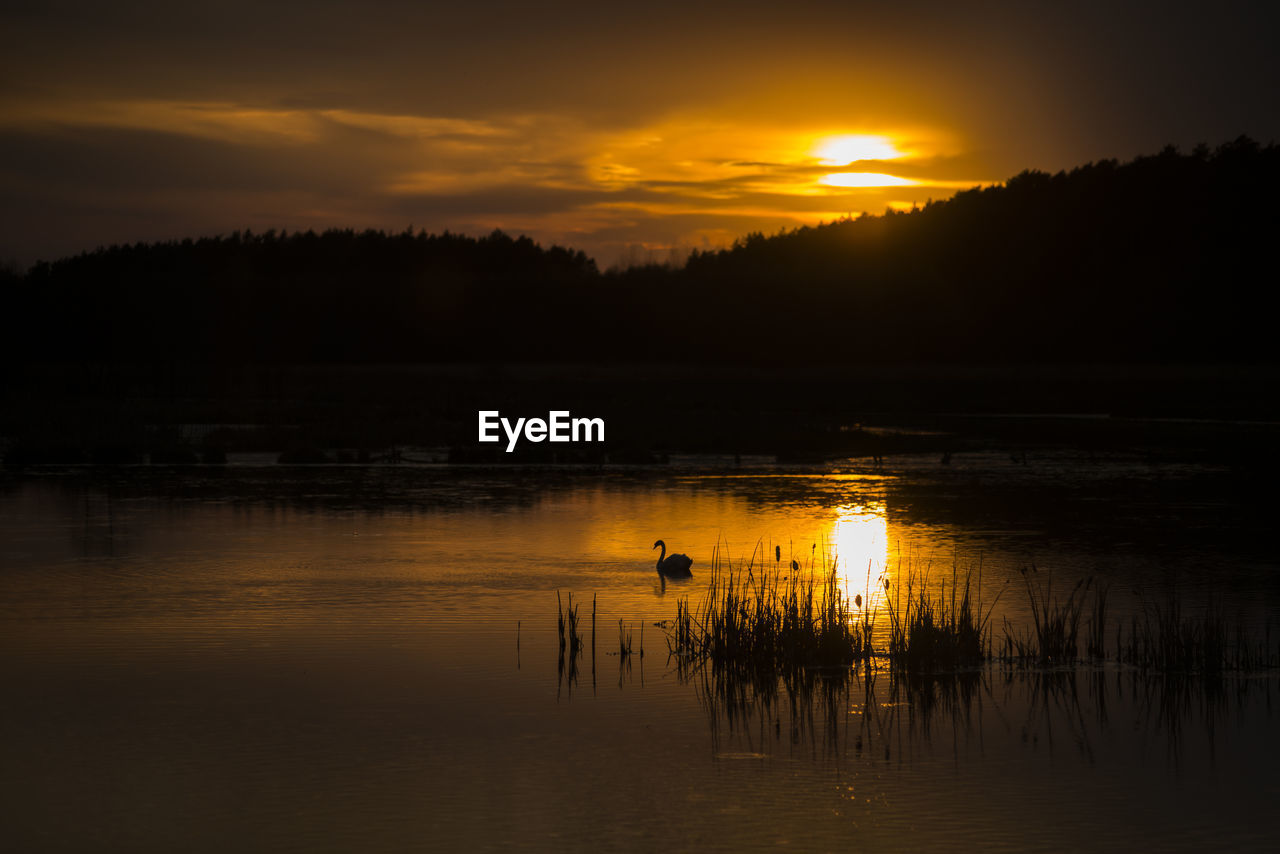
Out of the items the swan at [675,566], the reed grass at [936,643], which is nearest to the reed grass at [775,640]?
the reed grass at [936,643]

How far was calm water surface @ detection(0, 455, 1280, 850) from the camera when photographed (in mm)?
8086

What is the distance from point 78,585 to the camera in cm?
1617

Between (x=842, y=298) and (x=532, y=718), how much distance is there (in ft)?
358

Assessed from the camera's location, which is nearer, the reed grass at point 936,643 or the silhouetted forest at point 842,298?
the reed grass at point 936,643

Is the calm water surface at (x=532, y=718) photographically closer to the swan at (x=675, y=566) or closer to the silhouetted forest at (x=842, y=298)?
the swan at (x=675, y=566)

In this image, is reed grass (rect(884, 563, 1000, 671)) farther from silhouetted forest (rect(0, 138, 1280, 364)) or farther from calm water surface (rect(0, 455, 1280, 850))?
silhouetted forest (rect(0, 138, 1280, 364))

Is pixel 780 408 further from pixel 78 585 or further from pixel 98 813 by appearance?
pixel 98 813

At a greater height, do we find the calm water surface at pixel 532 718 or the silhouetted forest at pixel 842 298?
the silhouetted forest at pixel 842 298

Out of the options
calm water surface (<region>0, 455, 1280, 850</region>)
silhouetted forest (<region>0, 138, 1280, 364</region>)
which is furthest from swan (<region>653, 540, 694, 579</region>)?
silhouetted forest (<region>0, 138, 1280, 364</region>)

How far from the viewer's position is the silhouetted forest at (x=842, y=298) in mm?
104500

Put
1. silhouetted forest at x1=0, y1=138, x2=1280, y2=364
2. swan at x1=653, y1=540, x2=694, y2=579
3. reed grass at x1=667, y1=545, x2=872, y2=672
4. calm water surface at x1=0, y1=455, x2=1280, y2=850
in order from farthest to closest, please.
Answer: silhouetted forest at x1=0, y1=138, x2=1280, y2=364, swan at x1=653, y1=540, x2=694, y2=579, reed grass at x1=667, y1=545, x2=872, y2=672, calm water surface at x1=0, y1=455, x2=1280, y2=850

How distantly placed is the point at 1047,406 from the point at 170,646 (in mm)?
57748

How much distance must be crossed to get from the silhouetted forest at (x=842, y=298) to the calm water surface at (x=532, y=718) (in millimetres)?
85809

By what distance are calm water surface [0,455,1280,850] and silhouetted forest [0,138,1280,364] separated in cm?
8581
